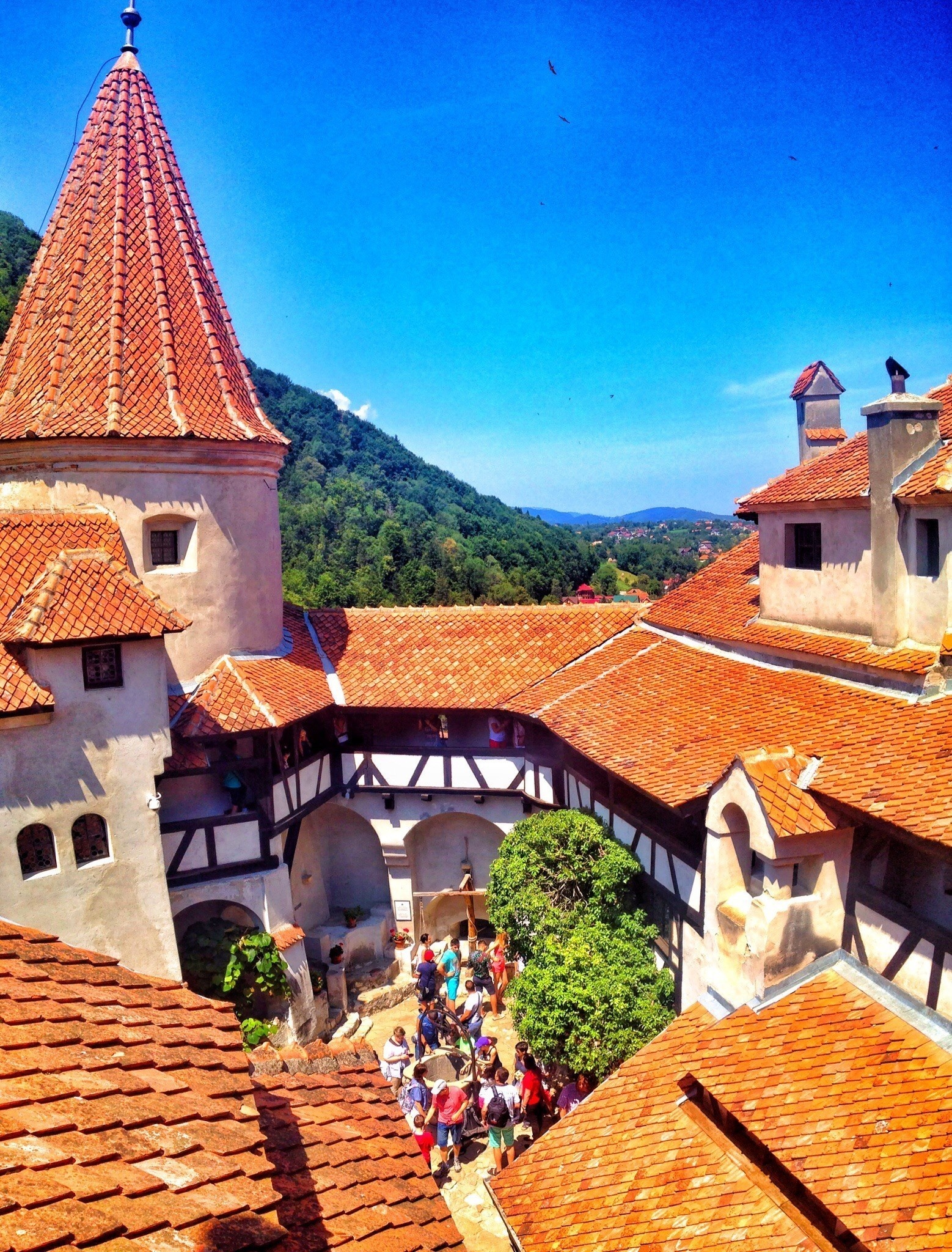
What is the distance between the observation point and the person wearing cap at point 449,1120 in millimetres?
12148

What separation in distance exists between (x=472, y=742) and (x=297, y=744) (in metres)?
3.58

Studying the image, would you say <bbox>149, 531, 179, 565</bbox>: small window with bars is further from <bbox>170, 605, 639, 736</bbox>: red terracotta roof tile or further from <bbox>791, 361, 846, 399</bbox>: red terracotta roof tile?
<bbox>791, 361, 846, 399</bbox>: red terracotta roof tile

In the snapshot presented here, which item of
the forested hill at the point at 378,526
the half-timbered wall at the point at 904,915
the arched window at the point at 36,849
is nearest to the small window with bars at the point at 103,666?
the arched window at the point at 36,849

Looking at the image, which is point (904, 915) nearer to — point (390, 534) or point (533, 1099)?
point (533, 1099)

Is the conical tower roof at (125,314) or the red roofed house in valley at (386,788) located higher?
the conical tower roof at (125,314)

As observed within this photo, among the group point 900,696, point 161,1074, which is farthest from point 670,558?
point 161,1074

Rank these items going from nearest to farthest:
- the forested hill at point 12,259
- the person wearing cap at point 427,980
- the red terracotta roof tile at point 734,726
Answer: the red terracotta roof tile at point 734,726 < the person wearing cap at point 427,980 < the forested hill at point 12,259

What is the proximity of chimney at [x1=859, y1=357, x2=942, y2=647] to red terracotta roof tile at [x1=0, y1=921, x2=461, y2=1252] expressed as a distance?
8024 millimetres

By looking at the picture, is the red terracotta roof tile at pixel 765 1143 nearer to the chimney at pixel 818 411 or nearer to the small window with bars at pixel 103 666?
the small window with bars at pixel 103 666

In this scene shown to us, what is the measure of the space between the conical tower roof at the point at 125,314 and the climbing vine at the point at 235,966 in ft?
28.0

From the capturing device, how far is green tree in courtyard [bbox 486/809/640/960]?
492 inches

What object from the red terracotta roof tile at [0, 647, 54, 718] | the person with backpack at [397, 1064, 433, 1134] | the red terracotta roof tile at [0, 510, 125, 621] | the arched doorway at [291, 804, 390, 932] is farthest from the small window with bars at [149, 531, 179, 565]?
the person with backpack at [397, 1064, 433, 1134]

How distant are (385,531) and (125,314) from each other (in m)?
55.4

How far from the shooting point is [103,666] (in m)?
12.7
